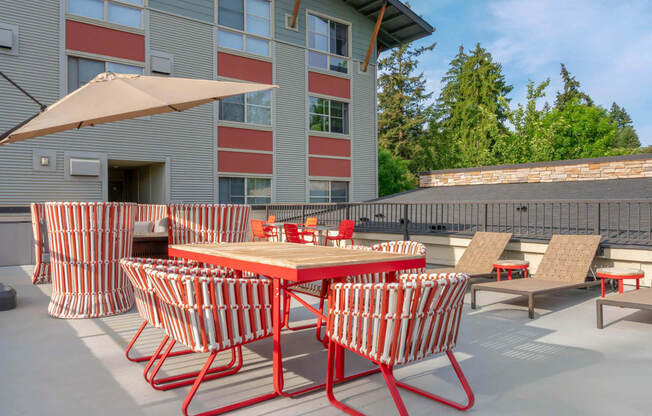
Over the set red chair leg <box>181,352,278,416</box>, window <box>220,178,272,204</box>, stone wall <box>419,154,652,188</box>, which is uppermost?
stone wall <box>419,154,652,188</box>

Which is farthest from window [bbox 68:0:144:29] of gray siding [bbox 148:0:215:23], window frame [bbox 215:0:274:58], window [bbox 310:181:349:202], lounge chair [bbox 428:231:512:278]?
lounge chair [bbox 428:231:512:278]

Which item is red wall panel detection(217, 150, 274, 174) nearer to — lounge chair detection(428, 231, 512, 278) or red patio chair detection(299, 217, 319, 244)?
red patio chair detection(299, 217, 319, 244)

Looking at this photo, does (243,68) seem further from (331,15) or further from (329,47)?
(331,15)

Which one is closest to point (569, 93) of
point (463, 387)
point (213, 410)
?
point (463, 387)

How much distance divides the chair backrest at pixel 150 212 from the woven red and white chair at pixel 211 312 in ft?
18.7

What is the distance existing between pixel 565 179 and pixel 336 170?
6476 mm

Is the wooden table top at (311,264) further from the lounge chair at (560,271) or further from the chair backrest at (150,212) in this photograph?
the chair backrest at (150,212)

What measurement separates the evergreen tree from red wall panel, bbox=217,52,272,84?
3076 cm

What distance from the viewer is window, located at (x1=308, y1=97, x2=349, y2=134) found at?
13.8m

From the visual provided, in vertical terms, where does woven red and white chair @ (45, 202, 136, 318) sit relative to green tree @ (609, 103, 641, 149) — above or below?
below

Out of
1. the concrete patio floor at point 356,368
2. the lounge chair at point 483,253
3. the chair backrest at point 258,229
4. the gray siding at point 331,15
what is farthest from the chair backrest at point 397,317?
the gray siding at point 331,15

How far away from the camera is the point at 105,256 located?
455 centimetres

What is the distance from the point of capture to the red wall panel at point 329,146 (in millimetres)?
13734

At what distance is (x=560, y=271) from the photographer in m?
5.43
